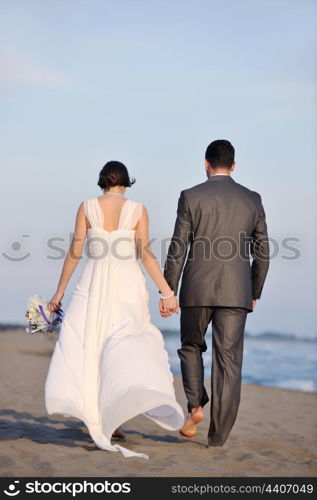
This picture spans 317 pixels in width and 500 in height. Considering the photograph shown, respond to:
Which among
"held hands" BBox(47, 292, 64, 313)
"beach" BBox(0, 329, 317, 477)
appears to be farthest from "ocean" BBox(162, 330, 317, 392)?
"held hands" BBox(47, 292, 64, 313)

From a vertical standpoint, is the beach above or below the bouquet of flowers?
below

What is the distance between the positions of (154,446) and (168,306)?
1269 millimetres

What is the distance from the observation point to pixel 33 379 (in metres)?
12.7

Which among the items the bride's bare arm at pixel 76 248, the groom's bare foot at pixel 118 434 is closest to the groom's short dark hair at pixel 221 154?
the bride's bare arm at pixel 76 248

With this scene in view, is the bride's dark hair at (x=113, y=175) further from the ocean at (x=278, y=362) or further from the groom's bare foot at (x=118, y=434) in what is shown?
the ocean at (x=278, y=362)

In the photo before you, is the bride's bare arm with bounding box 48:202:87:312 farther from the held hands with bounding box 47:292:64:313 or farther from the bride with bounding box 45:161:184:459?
the held hands with bounding box 47:292:64:313

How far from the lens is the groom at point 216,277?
686 cm

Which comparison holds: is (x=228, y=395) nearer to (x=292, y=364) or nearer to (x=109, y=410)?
(x=109, y=410)

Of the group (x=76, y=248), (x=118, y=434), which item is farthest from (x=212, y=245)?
(x=118, y=434)

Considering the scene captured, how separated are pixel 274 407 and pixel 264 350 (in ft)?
63.3

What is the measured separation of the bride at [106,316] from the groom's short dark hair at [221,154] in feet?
2.51

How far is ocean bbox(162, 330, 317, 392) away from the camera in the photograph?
20.0 meters

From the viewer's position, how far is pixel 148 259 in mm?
6664

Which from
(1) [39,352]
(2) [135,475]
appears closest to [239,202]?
(2) [135,475]
